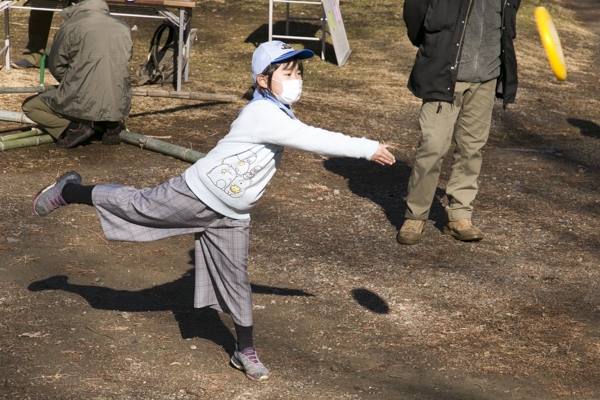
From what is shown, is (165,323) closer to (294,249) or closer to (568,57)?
(294,249)

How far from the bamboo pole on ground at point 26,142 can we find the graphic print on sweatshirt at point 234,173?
4.27 metres

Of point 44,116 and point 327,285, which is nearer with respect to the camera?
point 327,285

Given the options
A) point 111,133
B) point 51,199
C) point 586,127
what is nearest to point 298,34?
point 586,127

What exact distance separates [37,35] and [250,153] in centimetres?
835

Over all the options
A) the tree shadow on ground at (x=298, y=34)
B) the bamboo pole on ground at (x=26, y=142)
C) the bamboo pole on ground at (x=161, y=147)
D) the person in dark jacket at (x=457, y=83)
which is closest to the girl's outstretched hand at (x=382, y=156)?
the person in dark jacket at (x=457, y=83)

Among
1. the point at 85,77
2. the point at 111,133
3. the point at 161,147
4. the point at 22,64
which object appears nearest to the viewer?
the point at 85,77

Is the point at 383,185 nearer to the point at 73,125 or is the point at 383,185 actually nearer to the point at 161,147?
the point at 161,147

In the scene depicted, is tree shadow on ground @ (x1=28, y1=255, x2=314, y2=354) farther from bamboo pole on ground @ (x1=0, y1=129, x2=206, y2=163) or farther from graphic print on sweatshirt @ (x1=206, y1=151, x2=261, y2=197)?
bamboo pole on ground @ (x1=0, y1=129, x2=206, y2=163)

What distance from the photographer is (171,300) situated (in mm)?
4812

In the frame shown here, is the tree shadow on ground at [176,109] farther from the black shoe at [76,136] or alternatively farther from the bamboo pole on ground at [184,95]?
the black shoe at [76,136]

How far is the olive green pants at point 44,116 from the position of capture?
757 cm

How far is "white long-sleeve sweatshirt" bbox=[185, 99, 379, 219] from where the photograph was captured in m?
3.63

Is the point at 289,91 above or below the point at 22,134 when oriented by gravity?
above

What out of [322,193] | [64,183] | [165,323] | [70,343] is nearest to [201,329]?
[165,323]
